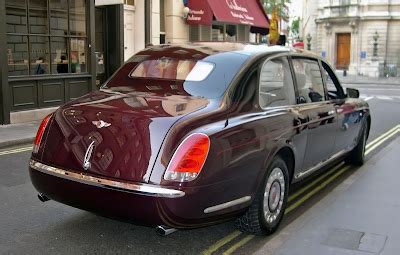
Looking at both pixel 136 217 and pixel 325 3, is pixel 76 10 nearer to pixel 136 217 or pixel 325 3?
pixel 136 217

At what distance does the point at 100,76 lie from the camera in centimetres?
1482

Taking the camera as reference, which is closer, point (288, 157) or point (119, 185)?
point (119, 185)

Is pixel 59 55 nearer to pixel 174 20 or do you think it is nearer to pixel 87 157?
pixel 174 20

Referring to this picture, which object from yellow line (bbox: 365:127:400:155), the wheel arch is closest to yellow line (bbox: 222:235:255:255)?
the wheel arch

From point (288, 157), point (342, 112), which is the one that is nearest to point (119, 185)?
point (288, 157)

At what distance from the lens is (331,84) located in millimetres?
6344

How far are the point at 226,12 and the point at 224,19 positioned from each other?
0.49m

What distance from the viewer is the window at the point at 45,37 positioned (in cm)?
1131

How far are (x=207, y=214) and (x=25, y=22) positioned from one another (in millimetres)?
9124

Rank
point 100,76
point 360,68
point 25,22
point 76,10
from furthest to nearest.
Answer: point 360,68, point 100,76, point 76,10, point 25,22

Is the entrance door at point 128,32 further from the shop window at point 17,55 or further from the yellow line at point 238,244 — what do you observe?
the yellow line at point 238,244

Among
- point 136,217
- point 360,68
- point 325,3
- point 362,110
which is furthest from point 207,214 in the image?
point 325,3

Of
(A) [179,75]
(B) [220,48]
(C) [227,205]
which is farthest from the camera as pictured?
(B) [220,48]

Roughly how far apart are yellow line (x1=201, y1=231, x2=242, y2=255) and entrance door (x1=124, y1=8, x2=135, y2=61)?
1152cm
